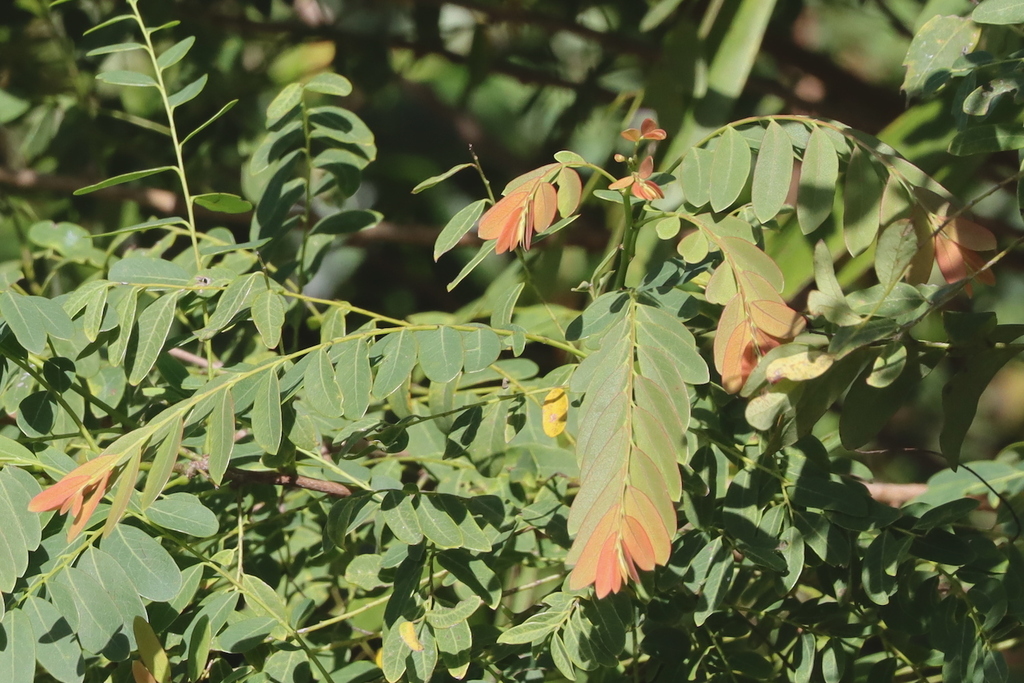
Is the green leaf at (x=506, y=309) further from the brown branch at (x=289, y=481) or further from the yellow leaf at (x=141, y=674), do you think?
the yellow leaf at (x=141, y=674)

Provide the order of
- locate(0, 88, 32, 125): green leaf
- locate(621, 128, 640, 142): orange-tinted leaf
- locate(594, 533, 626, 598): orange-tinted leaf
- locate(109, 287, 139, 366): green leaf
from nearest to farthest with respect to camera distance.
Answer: locate(594, 533, 626, 598): orange-tinted leaf → locate(621, 128, 640, 142): orange-tinted leaf → locate(109, 287, 139, 366): green leaf → locate(0, 88, 32, 125): green leaf

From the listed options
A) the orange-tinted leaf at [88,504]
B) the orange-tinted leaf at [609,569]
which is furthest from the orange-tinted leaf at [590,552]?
the orange-tinted leaf at [88,504]

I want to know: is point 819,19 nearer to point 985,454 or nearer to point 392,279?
point 985,454

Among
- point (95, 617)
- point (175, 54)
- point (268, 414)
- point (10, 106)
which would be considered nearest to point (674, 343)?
point (268, 414)

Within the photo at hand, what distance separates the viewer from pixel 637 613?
576mm

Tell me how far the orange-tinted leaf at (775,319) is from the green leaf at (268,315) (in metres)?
0.29

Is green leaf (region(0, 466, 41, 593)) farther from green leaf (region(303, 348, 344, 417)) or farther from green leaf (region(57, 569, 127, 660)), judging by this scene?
green leaf (region(303, 348, 344, 417))

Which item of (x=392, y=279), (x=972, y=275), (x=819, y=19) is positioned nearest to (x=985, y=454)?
(x=819, y=19)

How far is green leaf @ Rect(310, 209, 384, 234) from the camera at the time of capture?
0.76 metres

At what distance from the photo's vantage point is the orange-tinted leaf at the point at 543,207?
1.58ft

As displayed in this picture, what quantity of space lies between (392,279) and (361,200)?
0.21 metres

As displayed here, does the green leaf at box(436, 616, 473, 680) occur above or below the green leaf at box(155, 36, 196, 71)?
below

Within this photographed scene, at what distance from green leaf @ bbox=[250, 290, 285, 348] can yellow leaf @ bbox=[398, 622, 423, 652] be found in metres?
0.19

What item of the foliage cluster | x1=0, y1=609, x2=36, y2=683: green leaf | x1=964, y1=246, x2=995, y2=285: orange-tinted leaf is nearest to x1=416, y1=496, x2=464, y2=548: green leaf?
the foliage cluster
